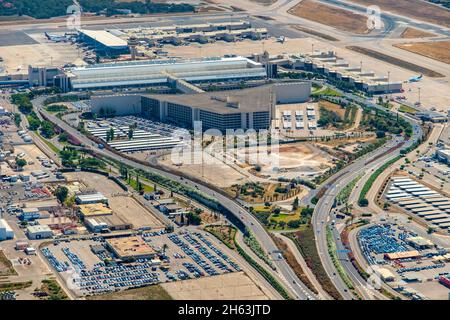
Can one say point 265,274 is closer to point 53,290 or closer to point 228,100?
point 53,290

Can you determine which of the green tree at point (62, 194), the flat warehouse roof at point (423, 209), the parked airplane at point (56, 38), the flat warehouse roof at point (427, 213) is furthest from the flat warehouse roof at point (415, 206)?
the parked airplane at point (56, 38)

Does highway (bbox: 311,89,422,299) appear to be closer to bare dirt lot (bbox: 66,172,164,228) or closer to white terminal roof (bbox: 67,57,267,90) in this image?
bare dirt lot (bbox: 66,172,164,228)

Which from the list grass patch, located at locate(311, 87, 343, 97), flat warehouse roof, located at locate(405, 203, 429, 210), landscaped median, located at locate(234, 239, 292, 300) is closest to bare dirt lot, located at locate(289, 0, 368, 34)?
grass patch, located at locate(311, 87, 343, 97)

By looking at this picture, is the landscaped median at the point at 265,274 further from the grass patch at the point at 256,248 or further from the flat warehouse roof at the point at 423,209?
the flat warehouse roof at the point at 423,209

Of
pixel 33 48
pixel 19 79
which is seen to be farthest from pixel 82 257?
pixel 33 48
